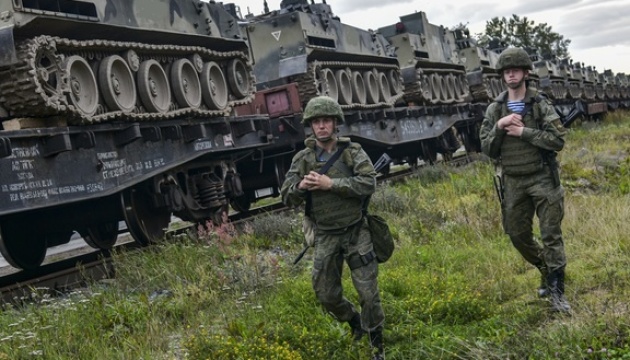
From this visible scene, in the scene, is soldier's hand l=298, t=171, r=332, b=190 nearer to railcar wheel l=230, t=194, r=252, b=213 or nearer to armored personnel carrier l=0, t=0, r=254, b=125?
armored personnel carrier l=0, t=0, r=254, b=125

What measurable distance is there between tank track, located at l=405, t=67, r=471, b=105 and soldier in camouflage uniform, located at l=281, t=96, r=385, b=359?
15483mm

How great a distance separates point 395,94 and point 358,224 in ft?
47.2

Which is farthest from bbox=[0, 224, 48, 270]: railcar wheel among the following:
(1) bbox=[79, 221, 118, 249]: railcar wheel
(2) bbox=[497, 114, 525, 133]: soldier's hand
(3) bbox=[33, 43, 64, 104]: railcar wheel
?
(2) bbox=[497, 114, 525, 133]: soldier's hand

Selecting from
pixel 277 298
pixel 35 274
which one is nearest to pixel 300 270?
pixel 277 298

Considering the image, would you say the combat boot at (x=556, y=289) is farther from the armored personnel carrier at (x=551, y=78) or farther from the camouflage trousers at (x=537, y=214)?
the armored personnel carrier at (x=551, y=78)

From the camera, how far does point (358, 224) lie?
5.88 m

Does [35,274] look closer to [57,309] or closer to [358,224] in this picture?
[57,309]

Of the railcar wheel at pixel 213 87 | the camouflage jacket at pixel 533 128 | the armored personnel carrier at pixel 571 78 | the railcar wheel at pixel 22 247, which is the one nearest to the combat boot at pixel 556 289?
the camouflage jacket at pixel 533 128

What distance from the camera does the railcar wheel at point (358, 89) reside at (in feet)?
57.7

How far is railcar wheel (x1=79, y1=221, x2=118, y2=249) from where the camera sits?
11398 millimetres

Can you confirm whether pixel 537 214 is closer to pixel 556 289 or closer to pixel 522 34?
pixel 556 289

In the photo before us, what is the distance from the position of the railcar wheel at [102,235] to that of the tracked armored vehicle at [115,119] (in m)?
0.02

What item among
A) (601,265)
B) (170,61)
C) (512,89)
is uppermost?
(170,61)

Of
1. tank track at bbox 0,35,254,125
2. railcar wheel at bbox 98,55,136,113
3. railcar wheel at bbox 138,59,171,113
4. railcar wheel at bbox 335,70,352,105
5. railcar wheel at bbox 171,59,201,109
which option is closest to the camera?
tank track at bbox 0,35,254,125
